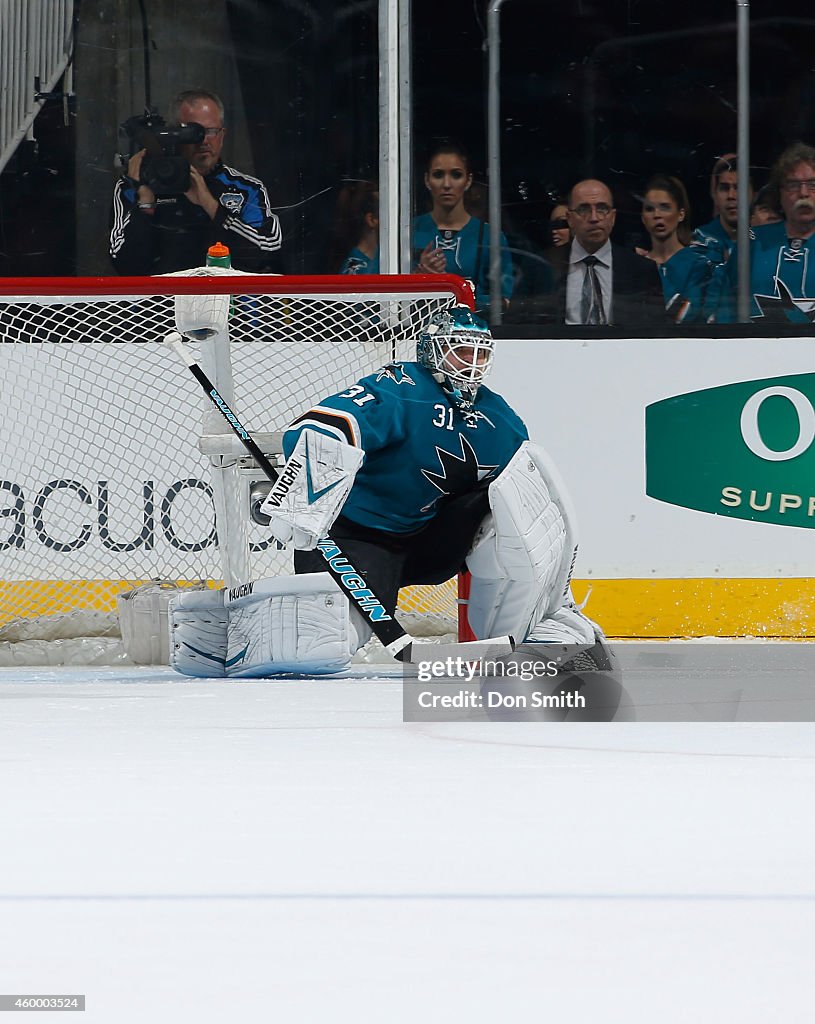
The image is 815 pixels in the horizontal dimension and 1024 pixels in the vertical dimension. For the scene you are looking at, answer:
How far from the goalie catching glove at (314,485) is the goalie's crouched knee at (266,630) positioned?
7.2 inches

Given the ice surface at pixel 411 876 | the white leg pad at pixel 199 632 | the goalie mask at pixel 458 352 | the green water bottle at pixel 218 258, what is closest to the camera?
the ice surface at pixel 411 876

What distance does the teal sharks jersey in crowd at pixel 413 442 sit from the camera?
3.19 meters

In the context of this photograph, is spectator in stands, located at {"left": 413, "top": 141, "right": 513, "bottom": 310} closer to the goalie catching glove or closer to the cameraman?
the cameraman

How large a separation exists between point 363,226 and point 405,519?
1387 mm

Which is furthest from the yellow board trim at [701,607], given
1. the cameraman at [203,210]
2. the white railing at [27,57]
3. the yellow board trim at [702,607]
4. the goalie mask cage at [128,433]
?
the white railing at [27,57]

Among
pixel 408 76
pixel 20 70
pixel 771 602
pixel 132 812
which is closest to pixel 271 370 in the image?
pixel 408 76

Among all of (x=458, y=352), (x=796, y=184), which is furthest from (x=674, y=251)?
(x=458, y=352)

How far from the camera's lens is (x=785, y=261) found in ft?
14.8

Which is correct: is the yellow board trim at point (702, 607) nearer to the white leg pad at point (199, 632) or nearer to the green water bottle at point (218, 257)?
the white leg pad at point (199, 632)

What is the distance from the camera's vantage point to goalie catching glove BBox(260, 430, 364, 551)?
310 cm

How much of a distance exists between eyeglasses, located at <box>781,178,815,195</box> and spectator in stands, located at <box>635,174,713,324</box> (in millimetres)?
306

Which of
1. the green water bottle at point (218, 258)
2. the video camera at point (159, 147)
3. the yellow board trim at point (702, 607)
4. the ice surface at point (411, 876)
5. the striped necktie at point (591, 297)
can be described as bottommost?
the yellow board trim at point (702, 607)

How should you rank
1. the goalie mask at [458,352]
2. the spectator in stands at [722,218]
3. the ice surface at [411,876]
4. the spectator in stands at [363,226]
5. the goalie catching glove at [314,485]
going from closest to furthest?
→ the ice surface at [411,876] < the goalie catching glove at [314,485] < the goalie mask at [458,352] < the spectator in stands at [363,226] < the spectator in stands at [722,218]

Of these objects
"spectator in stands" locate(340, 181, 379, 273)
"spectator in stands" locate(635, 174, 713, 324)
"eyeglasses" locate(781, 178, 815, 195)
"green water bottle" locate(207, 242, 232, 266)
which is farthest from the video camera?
"eyeglasses" locate(781, 178, 815, 195)
